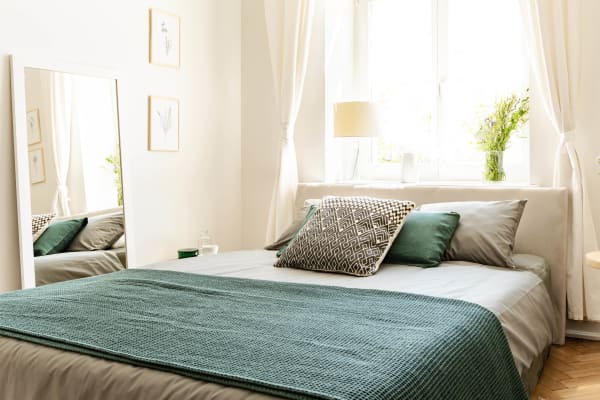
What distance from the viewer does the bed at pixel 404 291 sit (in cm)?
156

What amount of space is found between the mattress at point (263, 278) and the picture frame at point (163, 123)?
37.4 inches

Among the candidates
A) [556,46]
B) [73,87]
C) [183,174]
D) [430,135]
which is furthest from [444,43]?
[73,87]

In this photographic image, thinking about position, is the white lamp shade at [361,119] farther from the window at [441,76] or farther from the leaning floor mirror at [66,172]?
the leaning floor mirror at [66,172]

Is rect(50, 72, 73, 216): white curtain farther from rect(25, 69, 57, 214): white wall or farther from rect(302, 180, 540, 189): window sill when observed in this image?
rect(302, 180, 540, 189): window sill

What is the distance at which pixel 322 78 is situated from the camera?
423 centimetres

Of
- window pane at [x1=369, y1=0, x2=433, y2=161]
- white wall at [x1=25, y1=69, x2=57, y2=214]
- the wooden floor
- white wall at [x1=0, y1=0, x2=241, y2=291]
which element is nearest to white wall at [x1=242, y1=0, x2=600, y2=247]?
white wall at [x1=0, y1=0, x2=241, y2=291]

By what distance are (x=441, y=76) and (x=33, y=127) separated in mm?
2531

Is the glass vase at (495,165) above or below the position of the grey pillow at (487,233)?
above

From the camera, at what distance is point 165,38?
392cm

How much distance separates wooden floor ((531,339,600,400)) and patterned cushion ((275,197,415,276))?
0.95 m

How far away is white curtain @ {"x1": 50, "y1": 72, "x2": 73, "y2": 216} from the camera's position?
3158 millimetres

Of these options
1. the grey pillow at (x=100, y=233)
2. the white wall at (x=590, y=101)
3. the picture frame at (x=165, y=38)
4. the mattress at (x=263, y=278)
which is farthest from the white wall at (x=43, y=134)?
the white wall at (x=590, y=101)

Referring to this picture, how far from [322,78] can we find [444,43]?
852 millimetres

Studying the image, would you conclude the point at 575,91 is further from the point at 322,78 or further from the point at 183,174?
the point at 183,174
